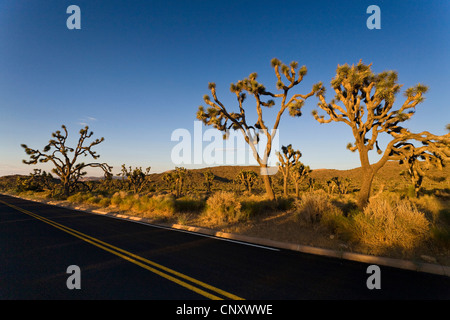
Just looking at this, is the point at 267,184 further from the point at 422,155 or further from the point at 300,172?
the point at 300,172

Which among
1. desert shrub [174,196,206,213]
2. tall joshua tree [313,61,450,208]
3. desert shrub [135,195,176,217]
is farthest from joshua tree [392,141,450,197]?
desert shrub [135,195,176,217]

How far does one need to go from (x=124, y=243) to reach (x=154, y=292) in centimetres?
413

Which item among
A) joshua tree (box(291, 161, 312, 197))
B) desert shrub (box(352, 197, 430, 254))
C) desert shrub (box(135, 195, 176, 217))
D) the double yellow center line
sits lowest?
desert shrub (box(135, 195, 176, 217))

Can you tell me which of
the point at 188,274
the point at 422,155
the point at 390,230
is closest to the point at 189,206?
the point at 188,274

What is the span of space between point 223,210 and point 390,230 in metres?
6.79

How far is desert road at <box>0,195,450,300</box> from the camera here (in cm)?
383

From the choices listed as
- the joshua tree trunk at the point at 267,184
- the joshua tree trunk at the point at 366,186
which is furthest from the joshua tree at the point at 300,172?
the joshua tree trunk at the point at 366,186

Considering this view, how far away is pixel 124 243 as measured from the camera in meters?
7.36

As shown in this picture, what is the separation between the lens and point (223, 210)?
11.1m

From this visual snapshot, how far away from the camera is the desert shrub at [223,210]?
10.5 meters

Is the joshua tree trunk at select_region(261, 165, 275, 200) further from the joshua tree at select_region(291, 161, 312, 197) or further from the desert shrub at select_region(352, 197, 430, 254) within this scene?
the joshua tree at select_region(291, 161, 312, 197)

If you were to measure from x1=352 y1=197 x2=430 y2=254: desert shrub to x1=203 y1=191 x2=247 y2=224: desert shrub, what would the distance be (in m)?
5.09

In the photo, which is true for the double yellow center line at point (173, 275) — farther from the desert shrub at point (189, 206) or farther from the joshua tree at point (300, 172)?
the joshua tree at point (300, 172)
